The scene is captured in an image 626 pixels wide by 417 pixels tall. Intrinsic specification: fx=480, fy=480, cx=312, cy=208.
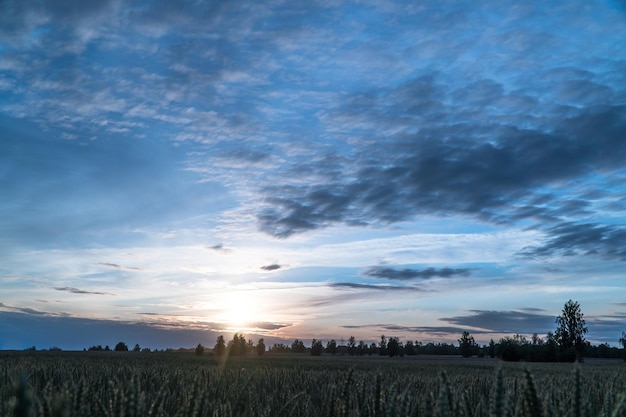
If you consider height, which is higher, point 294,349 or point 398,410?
point 398,410

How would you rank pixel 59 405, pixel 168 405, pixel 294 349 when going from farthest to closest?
pixel 294 349 → pixel 168 405 → pixel 59 405

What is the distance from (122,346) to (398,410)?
388ft

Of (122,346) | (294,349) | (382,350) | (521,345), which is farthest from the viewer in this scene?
(294,349)

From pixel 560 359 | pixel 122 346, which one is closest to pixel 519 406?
pixel 560 359

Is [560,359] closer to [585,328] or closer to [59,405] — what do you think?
[585,328]

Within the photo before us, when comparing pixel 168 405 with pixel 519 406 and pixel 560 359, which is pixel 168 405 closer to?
pixel 519 406

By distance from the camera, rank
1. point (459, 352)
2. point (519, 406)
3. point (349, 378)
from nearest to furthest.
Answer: point (349, 378) → point (519, 406) → point (459, 352)

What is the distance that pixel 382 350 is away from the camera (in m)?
140

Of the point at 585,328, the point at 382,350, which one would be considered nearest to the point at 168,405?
the point at 382,350

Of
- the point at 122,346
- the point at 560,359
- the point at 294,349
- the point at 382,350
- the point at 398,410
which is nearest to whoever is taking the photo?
the point at 398,410

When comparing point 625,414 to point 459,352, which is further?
point 459,352

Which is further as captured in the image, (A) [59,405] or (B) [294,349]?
(B) [294,349]

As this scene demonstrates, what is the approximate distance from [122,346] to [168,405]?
115 m

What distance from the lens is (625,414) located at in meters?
3.03
